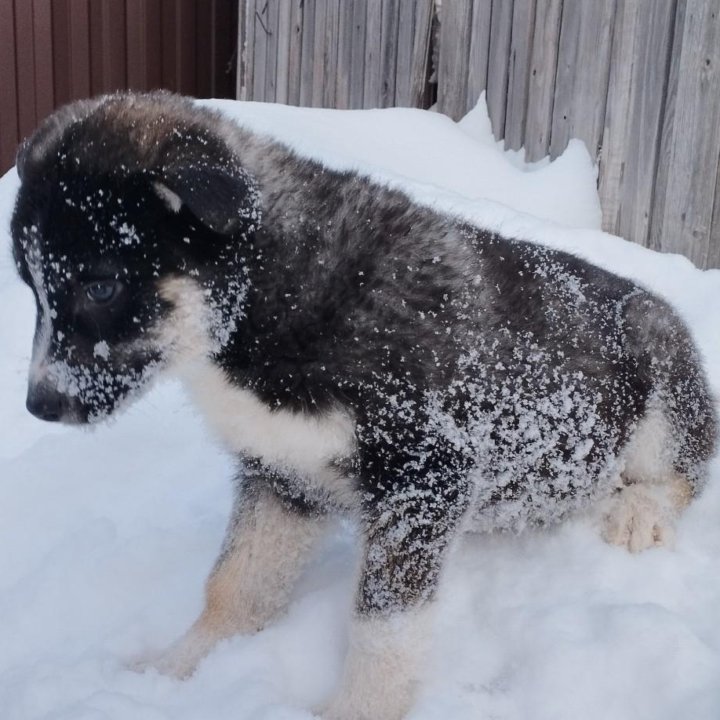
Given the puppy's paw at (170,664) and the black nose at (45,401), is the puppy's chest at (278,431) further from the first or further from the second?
the puppy's paw at (170,664)

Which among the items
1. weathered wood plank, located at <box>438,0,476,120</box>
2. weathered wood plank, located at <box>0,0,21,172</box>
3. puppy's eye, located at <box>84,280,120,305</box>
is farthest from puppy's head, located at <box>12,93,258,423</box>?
weathered wood plank, located at <box>0,0,21,172</box>

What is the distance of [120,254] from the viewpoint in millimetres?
2186

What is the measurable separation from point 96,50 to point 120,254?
22.0ft

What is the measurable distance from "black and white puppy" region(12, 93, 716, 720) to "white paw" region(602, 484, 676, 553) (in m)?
0.54

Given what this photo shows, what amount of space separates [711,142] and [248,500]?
308 centimetres

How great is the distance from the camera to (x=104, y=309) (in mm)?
2209

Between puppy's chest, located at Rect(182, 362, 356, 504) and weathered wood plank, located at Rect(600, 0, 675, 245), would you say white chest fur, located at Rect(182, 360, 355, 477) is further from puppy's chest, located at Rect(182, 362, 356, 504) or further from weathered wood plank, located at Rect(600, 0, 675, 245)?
weathered wood plank, located at Rect(600, 0, 675, 245)

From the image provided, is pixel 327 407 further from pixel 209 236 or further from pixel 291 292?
pixel 209 236

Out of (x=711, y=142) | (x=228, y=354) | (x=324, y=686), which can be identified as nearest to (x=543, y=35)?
(x=711, y=142)

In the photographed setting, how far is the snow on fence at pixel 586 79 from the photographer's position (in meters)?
4.50

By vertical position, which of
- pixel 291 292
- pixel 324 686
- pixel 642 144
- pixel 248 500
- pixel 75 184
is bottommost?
pixel 324 686

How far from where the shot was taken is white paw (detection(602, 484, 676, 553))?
2822mm

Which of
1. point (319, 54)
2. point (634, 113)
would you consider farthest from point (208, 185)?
point (319, 54)

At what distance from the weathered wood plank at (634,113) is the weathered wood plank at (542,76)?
425mm
